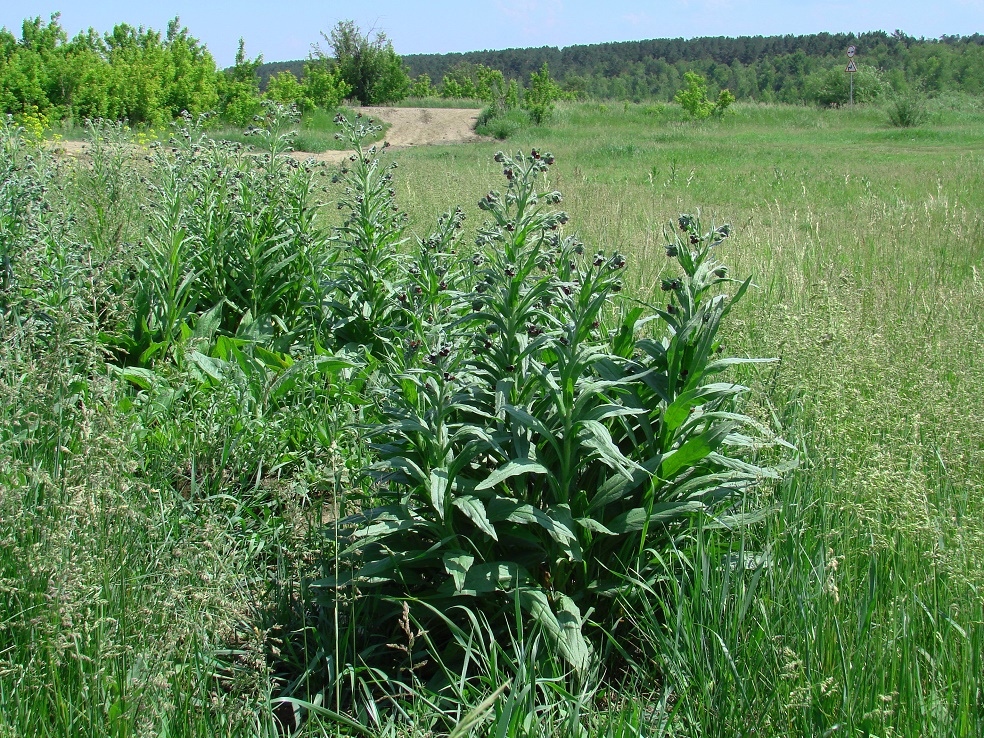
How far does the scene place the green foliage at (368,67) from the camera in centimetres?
3822

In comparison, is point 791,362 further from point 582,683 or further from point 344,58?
point 344,58

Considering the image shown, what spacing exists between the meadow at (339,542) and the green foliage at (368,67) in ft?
118

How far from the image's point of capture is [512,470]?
215 centimetres

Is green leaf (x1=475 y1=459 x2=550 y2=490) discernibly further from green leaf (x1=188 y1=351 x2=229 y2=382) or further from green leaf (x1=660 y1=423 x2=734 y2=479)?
green leaf (x1=188 y1=351 x2=229 y2=382)

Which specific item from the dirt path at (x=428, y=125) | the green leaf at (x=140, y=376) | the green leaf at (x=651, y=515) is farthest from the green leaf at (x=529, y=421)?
the dirt path at (x=428, y=125)

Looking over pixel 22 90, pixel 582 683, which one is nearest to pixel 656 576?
pixel 582 683

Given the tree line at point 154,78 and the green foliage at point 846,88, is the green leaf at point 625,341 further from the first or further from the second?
the green foliage at point 846,88

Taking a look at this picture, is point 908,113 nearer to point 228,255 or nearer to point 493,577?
point 228,255

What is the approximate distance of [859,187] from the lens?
10281 millimetres

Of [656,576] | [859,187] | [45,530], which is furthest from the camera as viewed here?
[859,187]

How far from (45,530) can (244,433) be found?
1369 mm

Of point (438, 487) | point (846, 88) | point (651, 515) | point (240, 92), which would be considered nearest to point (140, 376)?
point (438, 487)

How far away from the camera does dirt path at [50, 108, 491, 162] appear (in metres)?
28.5

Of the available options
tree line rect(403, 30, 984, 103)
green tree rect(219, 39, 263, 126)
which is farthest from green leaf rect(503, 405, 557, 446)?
tree line rect(403, 30, 984, 103)
